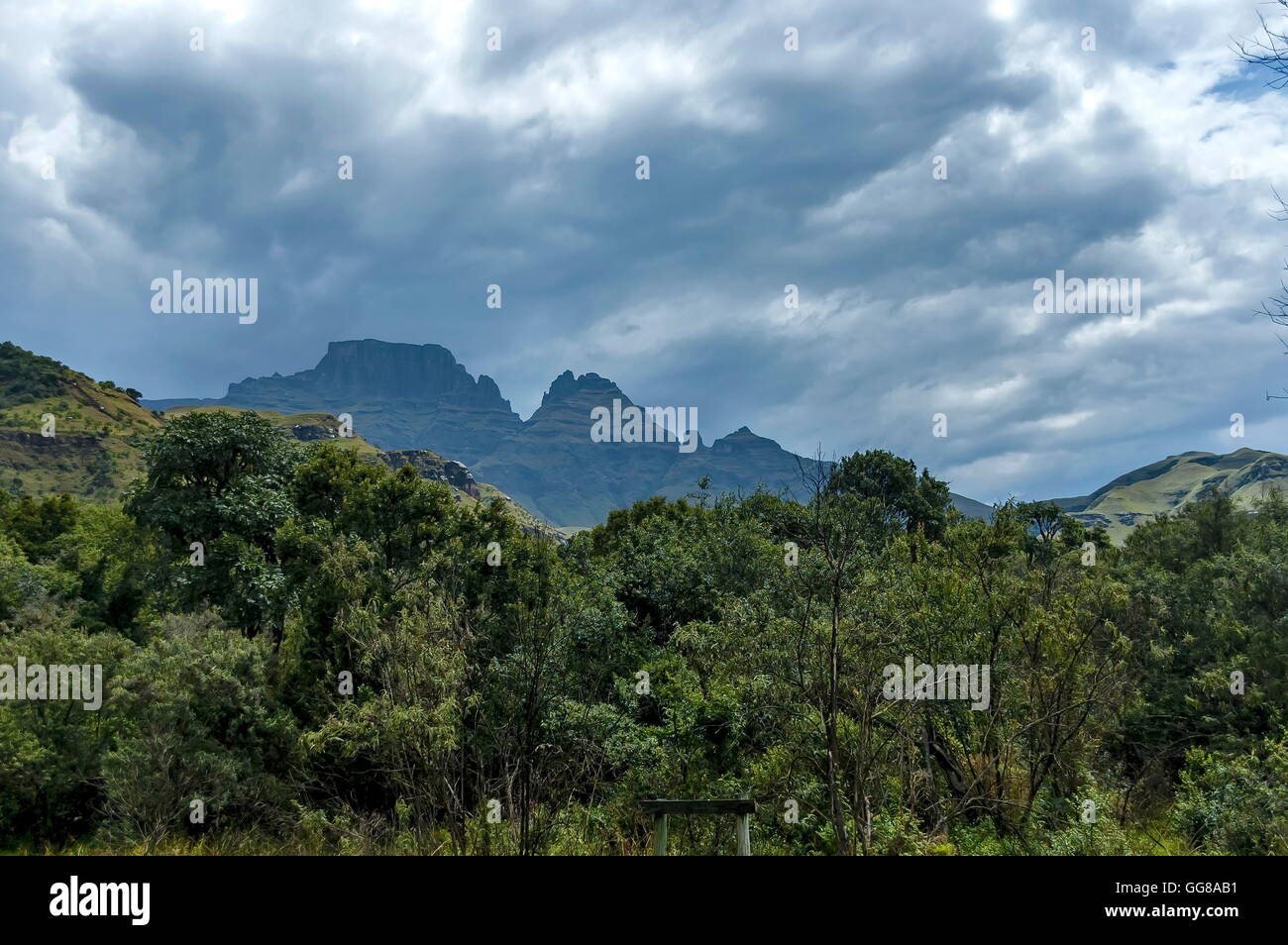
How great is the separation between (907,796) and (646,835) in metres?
4.71

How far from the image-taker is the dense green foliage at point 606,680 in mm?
11867

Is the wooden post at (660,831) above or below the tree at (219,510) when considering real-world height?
below

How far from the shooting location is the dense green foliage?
11867mm

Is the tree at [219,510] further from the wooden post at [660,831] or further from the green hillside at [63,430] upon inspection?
the green hillside at [63,430]

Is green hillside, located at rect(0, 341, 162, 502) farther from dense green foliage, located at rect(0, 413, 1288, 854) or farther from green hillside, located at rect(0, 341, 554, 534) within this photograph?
dense green foliage, located at rect(0, 413, 1288, 854)

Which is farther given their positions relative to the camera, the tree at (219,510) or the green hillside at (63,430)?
the green hillside at (63,430)

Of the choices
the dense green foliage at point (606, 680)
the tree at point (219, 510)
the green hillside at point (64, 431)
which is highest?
the green hillside at point (64, 431)

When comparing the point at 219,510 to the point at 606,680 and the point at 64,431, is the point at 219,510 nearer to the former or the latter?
the point at 606,680

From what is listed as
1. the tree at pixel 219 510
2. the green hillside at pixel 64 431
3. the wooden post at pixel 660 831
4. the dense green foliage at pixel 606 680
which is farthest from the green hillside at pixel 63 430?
the wooden post at pixel 660 831

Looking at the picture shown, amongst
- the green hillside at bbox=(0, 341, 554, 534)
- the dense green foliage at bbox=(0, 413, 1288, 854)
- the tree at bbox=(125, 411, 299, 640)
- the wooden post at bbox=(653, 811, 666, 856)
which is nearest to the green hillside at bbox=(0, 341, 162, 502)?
the green hillside at bbox=(0, 341, 554, 534)

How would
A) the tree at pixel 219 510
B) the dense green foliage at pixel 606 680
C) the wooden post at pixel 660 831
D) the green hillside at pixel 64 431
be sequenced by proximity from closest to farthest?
the wooden post at pixel 660 831, the dense green foliage at pixel 606 680, the tree at pixel 219 510, the green hillside at pixel 64 431
